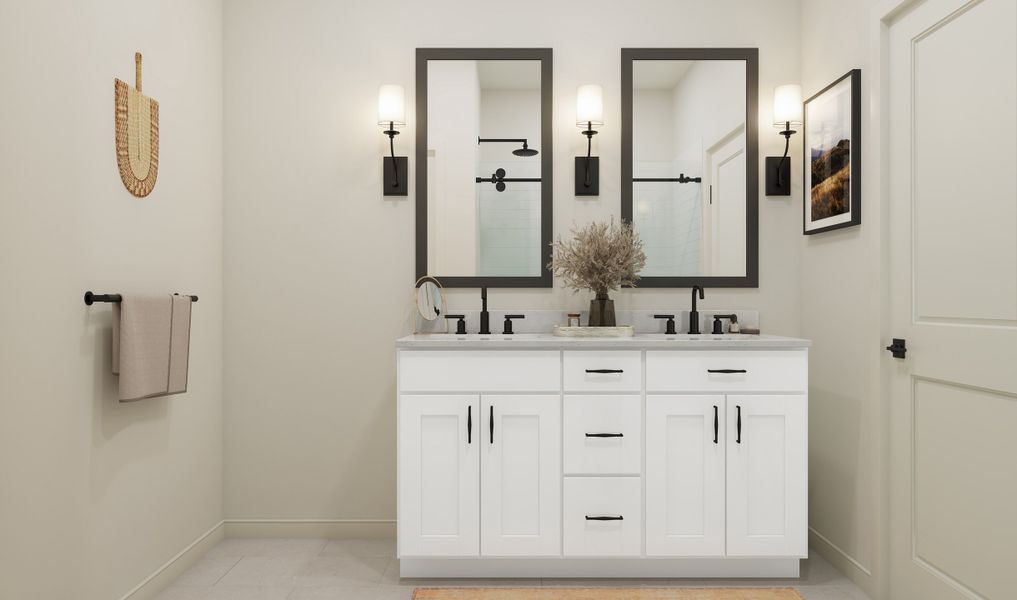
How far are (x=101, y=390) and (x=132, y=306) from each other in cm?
28

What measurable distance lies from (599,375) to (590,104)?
1229mm

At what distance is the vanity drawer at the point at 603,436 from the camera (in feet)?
7.36

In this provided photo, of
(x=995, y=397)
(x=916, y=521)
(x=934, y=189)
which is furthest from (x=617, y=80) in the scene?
(x=916, y=521)

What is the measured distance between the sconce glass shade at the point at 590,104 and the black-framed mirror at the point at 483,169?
0.16 metres

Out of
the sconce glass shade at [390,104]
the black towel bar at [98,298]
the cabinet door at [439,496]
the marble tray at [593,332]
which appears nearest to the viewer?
the black towel bar at [98,298]

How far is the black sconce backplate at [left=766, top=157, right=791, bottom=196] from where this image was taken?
277 cm

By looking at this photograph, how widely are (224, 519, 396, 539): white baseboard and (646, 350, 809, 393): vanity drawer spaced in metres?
1.41

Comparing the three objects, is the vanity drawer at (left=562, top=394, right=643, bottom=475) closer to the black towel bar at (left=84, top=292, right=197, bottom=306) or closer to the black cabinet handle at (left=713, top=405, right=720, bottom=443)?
the black cabinet handle at (left=713, top=405, right=720, bottom=443)

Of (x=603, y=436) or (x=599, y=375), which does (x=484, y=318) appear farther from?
(x=603, y=436)

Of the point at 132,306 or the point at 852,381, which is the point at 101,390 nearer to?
the point at 132,306

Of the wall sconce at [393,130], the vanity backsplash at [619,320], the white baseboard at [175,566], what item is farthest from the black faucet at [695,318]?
the white baseboard at [175,566]

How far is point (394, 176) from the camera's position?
9.04 ft

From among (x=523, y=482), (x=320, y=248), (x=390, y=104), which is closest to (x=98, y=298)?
Result: (x=320, y=248)

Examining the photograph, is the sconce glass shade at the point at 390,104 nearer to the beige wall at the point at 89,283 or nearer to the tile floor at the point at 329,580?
the beige wall at the point at 89,283
